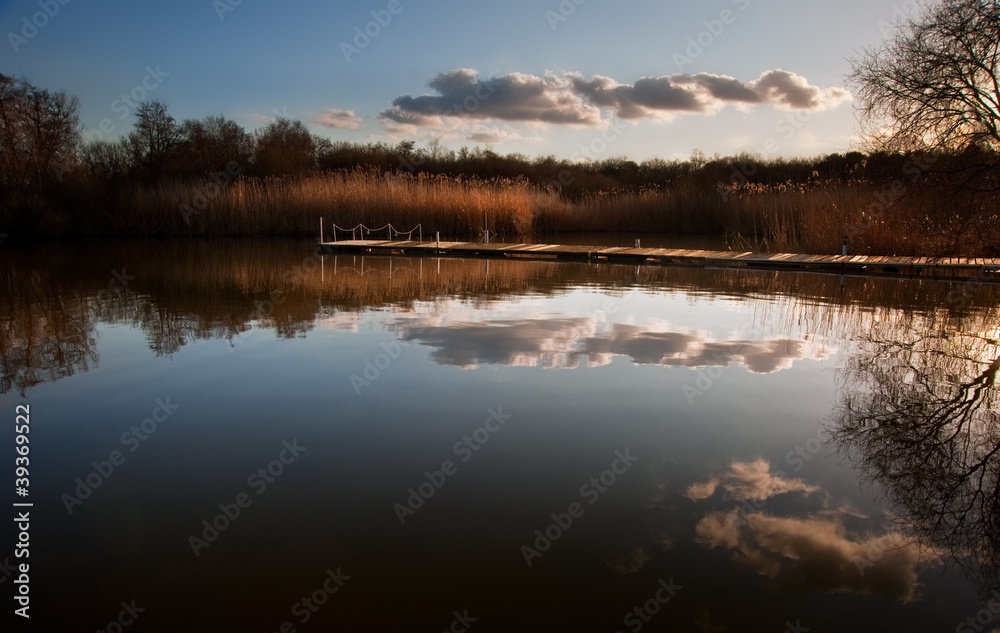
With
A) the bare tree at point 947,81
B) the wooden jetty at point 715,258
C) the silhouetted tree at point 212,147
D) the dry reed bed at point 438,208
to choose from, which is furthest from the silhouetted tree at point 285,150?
the bare tree at point 947,81

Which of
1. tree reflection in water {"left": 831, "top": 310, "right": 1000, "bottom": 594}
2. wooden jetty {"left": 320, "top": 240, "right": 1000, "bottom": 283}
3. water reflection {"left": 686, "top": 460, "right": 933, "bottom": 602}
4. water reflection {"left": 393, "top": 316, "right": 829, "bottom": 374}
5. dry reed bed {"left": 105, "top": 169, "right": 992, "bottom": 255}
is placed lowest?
water reflection {"left": 686, "top": 460, "right": 933, "bottom": 602}

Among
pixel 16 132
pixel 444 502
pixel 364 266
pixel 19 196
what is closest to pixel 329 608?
pixel 444 502

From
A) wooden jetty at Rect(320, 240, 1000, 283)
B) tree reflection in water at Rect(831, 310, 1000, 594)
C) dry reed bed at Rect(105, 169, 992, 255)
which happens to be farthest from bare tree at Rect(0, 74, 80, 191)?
tree reflection in water at Rect(831, 310, 1000, 594)

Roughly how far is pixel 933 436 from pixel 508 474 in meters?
2.94

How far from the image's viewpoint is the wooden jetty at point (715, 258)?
548 inches

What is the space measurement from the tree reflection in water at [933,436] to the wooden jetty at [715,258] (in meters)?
7.56

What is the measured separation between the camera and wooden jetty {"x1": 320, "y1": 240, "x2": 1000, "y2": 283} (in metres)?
13.9

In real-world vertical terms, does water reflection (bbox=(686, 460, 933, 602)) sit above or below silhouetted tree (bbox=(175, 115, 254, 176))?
below

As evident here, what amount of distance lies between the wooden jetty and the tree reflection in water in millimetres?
7556

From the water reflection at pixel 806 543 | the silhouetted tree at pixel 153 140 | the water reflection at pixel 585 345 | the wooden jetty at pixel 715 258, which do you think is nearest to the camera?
the water reflection at pixel 806 543

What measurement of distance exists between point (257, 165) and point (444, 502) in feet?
127

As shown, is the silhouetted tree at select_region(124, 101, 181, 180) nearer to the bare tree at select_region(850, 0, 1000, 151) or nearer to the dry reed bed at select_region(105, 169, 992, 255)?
the dry reed bed at select_region(105, 169, 992, 255)

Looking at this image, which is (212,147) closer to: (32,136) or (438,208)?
(32,136)

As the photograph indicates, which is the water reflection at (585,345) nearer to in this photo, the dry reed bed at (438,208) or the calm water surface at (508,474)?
the calm water surface at (508,474)
